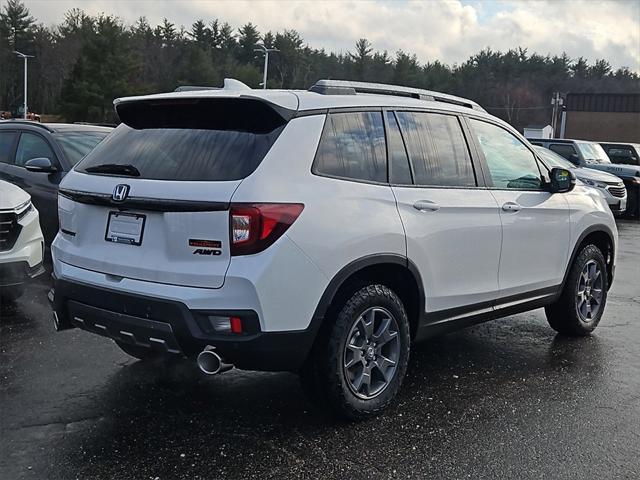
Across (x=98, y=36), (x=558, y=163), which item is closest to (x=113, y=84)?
(x=98, y=36)

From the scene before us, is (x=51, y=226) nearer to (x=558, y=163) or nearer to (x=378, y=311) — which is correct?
(x=378, y=311)

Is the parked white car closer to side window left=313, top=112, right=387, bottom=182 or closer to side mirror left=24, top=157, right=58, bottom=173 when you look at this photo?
side mirror left=24, top=157, right=58, bottom=173

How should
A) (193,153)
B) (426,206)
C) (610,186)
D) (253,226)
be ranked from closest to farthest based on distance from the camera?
(253,226)
(193,153)
(426,206)
(610,186)

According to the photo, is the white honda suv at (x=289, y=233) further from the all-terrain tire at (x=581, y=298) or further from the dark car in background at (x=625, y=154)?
the dark car in background at (x=625, y=154)

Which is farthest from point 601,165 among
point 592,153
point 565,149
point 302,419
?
point 302,419

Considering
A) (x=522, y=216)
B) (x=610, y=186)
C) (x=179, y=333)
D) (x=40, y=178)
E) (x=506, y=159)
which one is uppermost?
(x=506, y=159)

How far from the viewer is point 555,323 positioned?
5781mm

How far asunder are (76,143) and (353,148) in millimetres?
5321

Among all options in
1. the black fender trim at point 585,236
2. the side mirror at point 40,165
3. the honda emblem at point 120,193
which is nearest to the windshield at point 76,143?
the side mirror at point 40,165

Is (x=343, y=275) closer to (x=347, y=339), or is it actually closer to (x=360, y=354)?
(x=347, y=339)

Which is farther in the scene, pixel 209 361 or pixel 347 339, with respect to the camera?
pixel 347 339

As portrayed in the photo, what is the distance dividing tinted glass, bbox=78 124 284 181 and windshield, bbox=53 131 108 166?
14.4 feet

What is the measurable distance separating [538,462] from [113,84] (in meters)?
58.5

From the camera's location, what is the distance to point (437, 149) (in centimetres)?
438
